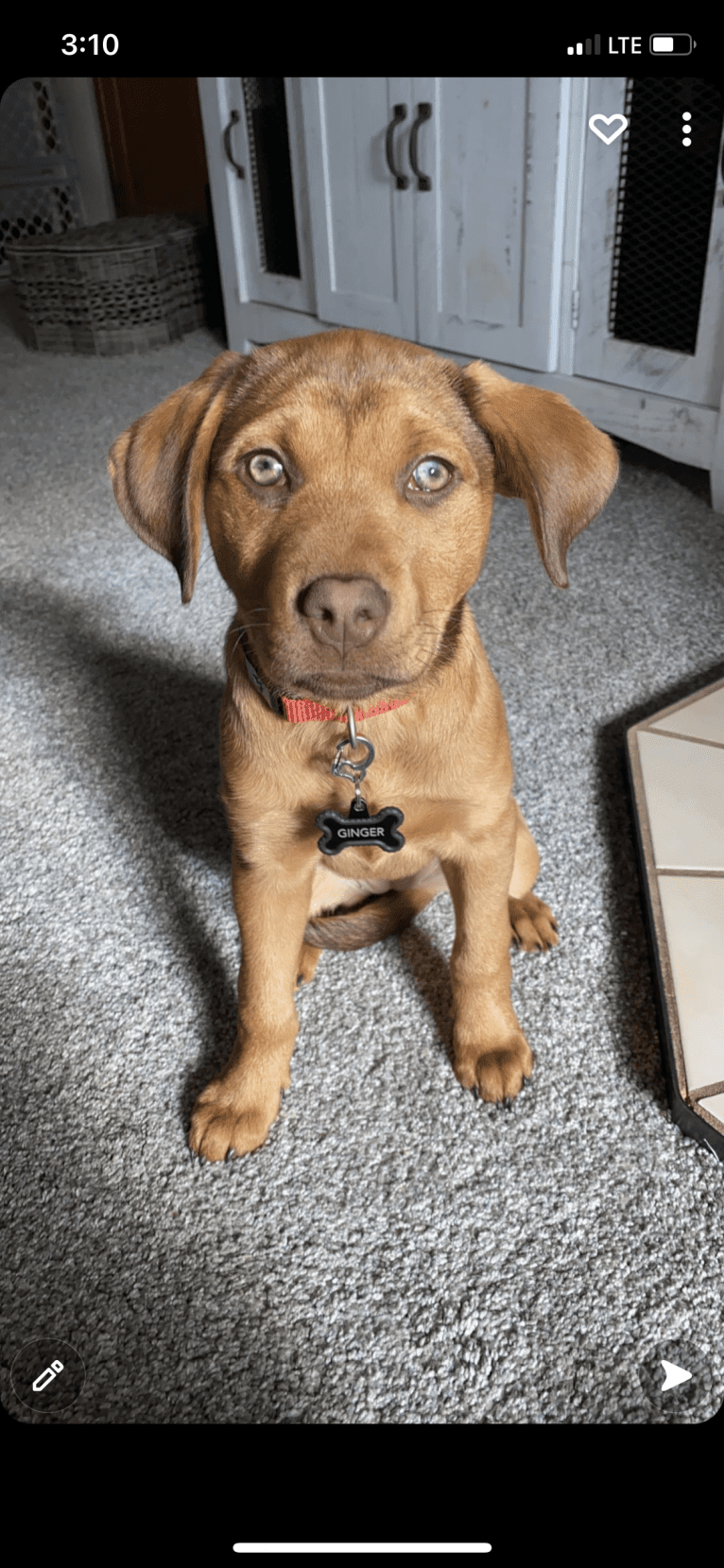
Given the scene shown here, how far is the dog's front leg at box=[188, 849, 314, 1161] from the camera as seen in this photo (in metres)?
1.30

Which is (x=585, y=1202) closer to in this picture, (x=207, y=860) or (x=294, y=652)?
(x=294, y=652)

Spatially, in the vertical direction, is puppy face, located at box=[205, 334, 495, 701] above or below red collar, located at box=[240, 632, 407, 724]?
above

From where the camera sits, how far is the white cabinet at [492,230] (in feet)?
9.34

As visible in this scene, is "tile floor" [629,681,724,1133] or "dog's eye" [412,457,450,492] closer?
"dog's eye" [412,457,450,492]

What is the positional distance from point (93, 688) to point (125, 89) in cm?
614

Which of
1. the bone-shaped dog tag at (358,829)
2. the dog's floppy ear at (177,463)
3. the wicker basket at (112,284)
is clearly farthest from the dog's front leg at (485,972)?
the wicker basket at (112,284)

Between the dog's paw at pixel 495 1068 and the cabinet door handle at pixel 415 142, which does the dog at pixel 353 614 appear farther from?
the cabinet door handle at pixel 415 142

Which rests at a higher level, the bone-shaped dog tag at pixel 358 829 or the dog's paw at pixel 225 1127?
the bone-shaped dog tag at pixel 358 829

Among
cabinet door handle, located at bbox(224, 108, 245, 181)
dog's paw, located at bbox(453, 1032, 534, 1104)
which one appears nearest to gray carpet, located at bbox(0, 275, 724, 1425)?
dog's paw, located at bbox(453, 1032, 534, 1104)

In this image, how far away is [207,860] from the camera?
1.90 m

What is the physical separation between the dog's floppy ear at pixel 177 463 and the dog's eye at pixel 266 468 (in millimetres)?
104

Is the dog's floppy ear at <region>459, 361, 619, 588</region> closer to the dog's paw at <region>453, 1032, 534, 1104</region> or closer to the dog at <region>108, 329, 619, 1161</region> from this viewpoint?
the dog at <region>108, 329, 619, 1161</region>
